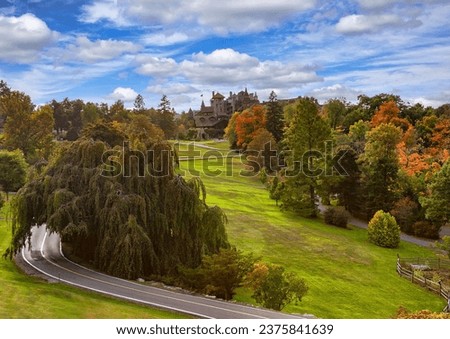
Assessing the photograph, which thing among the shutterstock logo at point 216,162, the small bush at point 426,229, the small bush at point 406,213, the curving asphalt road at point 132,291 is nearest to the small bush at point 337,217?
the shutterstock logo at point 216,162

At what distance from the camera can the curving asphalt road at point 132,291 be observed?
16047 mm

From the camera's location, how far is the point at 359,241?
3475 centimetres

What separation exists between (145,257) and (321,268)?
34.8ft

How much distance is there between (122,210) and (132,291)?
3714 millimetres

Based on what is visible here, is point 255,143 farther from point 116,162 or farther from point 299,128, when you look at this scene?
point 116,162

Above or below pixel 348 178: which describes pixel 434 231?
below

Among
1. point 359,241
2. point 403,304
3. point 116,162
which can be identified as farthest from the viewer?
point 359,241

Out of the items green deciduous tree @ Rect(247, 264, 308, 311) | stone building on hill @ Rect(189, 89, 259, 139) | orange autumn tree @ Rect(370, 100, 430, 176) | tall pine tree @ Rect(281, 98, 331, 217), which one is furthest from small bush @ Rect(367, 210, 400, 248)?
stone building on hill @ Rect(189, 89, 259, 139)

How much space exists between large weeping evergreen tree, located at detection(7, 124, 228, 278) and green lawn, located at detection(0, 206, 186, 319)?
9.44 feet

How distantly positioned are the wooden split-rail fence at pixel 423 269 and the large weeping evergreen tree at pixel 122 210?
11.7 metres

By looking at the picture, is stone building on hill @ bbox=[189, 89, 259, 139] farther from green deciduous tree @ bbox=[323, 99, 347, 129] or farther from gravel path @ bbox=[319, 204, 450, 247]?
gravel path @ bbox=[319, 204, 450, 247]

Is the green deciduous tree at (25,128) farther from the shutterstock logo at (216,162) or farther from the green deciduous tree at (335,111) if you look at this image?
the green deciduous tree at (335,111)

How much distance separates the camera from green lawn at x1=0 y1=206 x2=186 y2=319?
13805mm

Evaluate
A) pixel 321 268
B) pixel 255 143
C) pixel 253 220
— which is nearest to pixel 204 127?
pixel 255 143
